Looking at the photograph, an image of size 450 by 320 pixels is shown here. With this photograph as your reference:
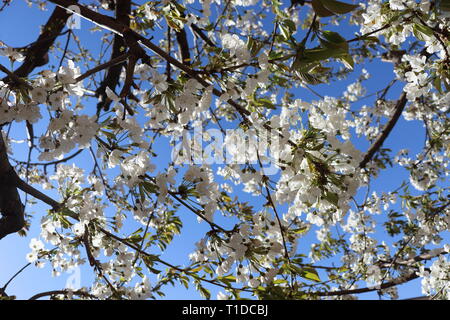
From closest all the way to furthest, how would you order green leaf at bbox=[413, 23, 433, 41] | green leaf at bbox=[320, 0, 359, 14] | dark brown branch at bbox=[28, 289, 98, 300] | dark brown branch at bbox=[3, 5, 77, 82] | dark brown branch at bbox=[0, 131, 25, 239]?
green leaf at bbox=[320, 0, 359, 14] < green leaf at bbox=[413, 23, 433, 41] < dark brown branch at bbox=[0, 131, 25, 239] < dark brown branch at bbox=[28, 289, 98, 300] < dark brown branch at bbox=[3, 5, 77, 82]

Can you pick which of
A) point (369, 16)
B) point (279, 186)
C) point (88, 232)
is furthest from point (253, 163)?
point (88, 232)

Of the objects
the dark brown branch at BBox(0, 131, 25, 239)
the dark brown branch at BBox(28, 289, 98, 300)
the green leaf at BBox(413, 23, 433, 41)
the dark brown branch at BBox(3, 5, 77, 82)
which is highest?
the dark brown branch at BBox(3, 5, 77, 82)

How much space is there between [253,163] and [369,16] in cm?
92

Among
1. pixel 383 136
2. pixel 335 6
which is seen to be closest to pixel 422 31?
pixel 335 6

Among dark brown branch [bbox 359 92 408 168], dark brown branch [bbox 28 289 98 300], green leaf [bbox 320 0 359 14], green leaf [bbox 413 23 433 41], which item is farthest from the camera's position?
dark brown branch [bbox 359 92 408 168]

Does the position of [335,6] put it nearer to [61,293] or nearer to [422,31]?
[422,31]

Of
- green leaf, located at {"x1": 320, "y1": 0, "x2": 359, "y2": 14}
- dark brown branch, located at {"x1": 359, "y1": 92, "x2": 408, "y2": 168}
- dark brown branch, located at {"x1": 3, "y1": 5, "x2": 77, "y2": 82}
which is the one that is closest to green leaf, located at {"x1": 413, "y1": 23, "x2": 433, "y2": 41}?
green leaf, located at {"x1": 320, "y1": 0, "x2": 359, "y2": 14}

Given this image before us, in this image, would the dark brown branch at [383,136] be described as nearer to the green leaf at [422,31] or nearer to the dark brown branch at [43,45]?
the green leaf at [422,31]

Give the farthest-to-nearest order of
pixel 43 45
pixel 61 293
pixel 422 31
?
1. pixel 43 45
2. pixel 61 293
3. pixel 422 31

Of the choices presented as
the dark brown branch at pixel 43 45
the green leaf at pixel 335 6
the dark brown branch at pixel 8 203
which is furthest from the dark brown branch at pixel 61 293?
the green leaf at pixel 335 6

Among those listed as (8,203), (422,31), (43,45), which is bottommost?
(8,203)

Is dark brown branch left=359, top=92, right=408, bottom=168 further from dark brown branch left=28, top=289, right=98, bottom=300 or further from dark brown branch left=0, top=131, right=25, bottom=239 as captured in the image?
dark brown branch left=0, top=131, right=25, bottom=239
